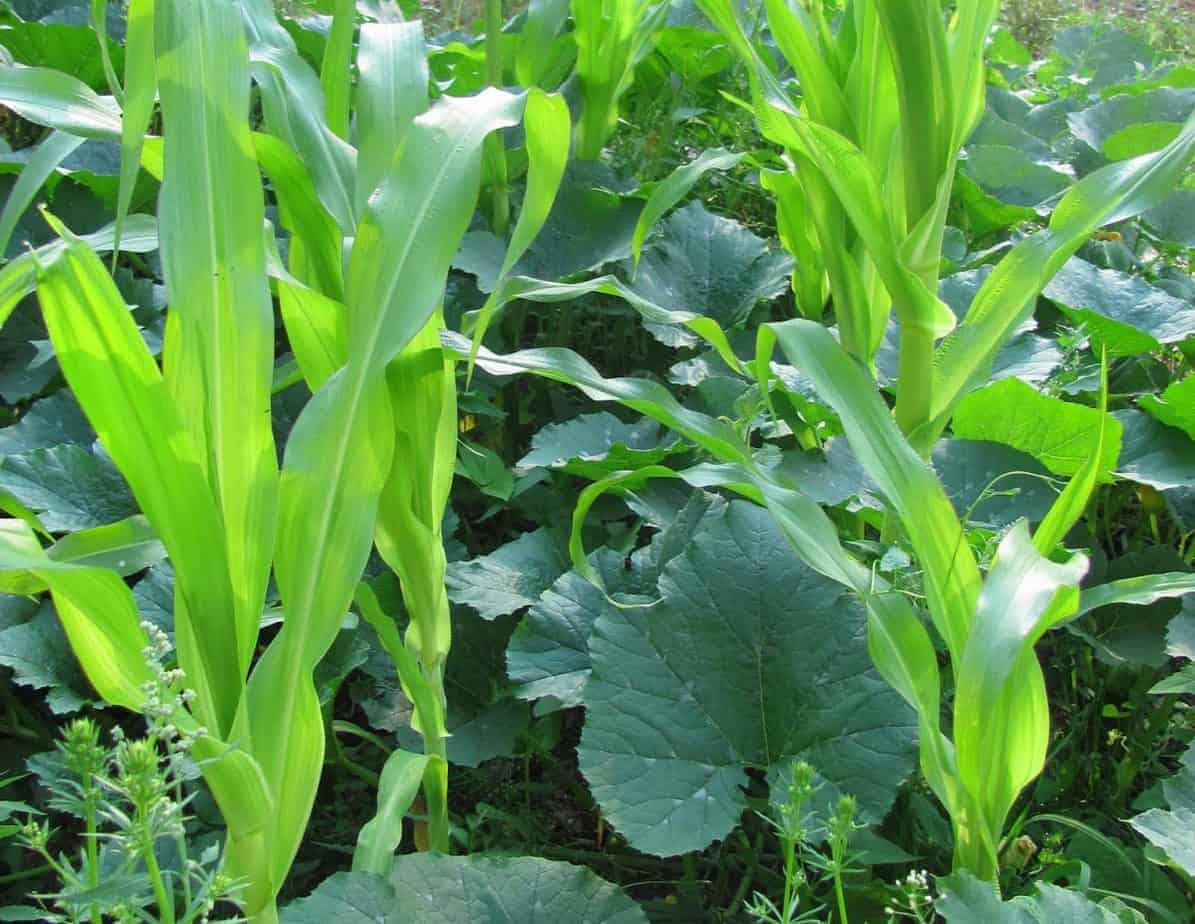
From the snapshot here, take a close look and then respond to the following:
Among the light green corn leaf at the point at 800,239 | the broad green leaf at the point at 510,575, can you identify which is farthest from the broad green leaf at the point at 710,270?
the broad green leaf at the point at 510,575

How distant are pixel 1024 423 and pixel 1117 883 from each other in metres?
0.51

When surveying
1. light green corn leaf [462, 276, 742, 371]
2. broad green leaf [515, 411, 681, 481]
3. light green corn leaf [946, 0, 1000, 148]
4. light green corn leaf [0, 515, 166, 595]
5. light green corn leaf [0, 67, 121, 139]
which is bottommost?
broad green leaf [515, 411, 681, 481]

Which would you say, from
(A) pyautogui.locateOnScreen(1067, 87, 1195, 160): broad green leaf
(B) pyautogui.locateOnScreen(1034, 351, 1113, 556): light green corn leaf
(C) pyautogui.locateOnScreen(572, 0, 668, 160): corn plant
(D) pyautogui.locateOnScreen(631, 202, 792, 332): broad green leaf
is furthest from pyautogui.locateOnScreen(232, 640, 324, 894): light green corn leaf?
(A) pyautogui.locateOnScreen(1067, 87, 1195, 160): broad green leaf

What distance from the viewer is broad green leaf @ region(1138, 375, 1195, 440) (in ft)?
4.24

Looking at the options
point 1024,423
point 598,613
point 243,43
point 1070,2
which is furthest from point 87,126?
point 1070,2

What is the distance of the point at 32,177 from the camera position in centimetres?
102

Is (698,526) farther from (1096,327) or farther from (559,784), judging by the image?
(1096,327)

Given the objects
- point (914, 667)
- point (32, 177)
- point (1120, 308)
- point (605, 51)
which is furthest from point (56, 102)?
point (1120, 308)

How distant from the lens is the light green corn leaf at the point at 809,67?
119cm

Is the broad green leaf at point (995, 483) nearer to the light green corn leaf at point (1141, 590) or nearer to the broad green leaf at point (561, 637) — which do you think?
the light green corn leaf at point (1141, 590)

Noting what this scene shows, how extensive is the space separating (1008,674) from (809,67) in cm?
71

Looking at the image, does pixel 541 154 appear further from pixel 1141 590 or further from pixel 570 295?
pixel 1141 590

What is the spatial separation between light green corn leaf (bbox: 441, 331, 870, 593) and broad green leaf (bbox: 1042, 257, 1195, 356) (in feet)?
1.98

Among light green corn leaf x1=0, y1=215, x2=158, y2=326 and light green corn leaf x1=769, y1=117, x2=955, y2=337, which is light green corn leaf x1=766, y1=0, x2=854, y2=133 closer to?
light green corn leaf x1=769, y1=117, x2=955, y2=337
